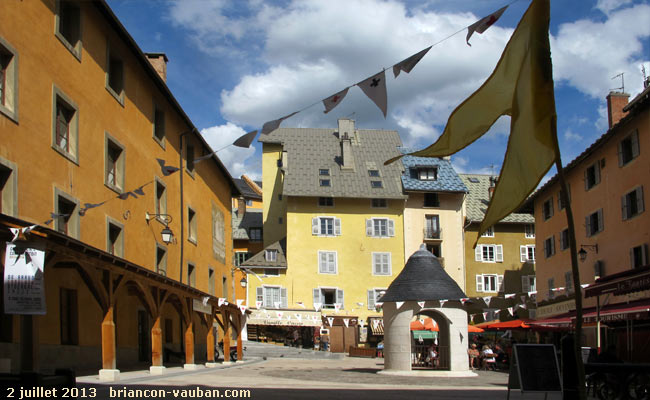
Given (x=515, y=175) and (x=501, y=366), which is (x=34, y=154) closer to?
(x=515, y=175)

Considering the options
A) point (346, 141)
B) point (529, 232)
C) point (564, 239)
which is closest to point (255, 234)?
point (346, 141)

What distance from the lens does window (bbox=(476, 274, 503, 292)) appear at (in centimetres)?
6009

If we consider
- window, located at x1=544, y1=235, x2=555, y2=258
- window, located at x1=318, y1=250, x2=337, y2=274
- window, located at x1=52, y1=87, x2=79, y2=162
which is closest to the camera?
window, located at x1=52, y1=87, x2=79, y2=162

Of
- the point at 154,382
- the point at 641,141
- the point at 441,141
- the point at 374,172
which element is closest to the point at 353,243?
the point at 374,172

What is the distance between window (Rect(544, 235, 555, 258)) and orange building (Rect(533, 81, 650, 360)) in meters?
0.04

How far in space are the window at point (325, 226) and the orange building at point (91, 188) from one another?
25.1 meters

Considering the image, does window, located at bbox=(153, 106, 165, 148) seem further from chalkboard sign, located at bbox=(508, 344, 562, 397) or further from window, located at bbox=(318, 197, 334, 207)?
window, located at bbox=(318, 197, 334, 207)

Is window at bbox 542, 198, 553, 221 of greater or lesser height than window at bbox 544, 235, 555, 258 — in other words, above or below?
above

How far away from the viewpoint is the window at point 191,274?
33.5 m

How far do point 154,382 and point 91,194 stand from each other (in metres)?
6.61

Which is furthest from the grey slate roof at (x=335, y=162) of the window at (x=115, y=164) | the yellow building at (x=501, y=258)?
the window at (x=115, y=164)

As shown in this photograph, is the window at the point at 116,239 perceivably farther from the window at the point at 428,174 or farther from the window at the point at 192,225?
the window at the point at 428,174

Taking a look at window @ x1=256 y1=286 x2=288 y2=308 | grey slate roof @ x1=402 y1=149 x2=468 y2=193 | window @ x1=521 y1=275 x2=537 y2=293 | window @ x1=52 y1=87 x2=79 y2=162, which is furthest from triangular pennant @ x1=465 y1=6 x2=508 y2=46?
window @ x1=521 y1=275 x2=537 y2=293

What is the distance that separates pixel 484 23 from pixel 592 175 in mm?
29956
